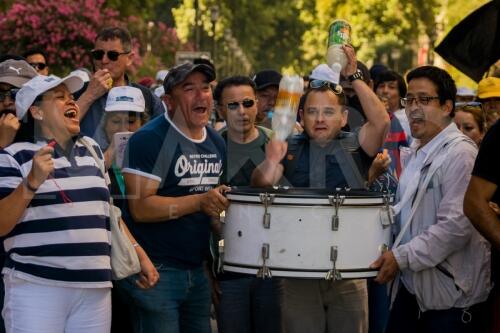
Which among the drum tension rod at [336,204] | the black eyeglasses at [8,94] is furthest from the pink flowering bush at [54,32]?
the drum tension rod at [336,204]

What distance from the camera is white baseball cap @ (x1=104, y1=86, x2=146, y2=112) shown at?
7295 millimetres

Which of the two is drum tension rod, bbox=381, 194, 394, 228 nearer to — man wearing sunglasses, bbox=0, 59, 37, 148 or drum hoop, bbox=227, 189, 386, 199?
drum hoop, bbox=227, 189, 386, 199

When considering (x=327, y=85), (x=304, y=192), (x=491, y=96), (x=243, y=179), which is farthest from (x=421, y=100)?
(x=491, y=96)

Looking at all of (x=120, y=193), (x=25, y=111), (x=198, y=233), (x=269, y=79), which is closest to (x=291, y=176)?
(x=198, y=233)

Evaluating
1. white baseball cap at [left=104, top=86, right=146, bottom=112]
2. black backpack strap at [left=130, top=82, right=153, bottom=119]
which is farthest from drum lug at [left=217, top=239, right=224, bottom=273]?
black backpack strap at [left=130, top=82, right=153, bottom=119]

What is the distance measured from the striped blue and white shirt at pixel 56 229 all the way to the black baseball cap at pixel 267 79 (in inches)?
151

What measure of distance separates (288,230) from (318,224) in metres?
0.16

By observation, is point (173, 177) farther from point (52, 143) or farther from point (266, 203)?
point (52, 143)

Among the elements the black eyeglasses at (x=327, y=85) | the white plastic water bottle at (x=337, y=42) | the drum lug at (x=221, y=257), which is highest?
the white plastic water bottle at (x=337, y=42)

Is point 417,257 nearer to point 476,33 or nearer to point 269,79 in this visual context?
point 476,33

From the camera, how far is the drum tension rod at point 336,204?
5.31m

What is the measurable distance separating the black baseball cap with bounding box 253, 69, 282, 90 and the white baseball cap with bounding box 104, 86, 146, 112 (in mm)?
1819

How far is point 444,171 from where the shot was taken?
5.65m

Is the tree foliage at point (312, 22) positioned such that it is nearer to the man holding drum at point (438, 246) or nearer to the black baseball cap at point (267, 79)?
the black baseball cap at point (267, 79)
